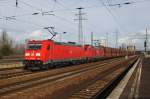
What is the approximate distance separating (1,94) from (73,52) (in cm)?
3130

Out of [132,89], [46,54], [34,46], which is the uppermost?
[34,46]

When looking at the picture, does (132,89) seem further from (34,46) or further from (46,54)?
(34,46)

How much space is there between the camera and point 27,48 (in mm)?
33688

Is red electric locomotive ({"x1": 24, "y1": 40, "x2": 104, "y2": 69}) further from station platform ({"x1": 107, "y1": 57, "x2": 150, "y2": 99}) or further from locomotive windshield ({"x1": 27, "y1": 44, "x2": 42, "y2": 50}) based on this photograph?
station platform ({"x1": 107, "y1": 57, "x2": 150, "y2": 99})

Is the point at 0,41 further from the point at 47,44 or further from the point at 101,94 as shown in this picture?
the point at 101,94

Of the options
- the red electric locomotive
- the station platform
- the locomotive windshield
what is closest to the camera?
the station platform

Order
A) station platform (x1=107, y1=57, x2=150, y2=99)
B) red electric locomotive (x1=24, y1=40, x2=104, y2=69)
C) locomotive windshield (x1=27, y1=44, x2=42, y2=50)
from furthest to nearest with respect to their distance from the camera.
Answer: locomotive windshield (x1=27, y1=44, x2=42, y2=50) < red electric locomotive (x1=24, y1=40, x2=104, y2=69) < station platform (x1=107, y1=57, x2=150, y2=99)

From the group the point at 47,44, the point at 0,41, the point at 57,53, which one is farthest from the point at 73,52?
the point at 0,41

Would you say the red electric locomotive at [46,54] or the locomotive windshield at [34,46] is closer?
the red electric locomotive at [46,54]

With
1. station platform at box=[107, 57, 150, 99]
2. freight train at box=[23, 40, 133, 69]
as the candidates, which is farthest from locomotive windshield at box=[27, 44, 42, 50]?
station platform at box=[107, 57, 150, 99]

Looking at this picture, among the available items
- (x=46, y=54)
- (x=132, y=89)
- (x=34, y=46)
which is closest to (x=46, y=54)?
(x=46, y=54)

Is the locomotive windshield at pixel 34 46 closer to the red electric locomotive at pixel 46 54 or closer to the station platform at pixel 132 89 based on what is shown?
the red electric locomotive at pixel 46 54

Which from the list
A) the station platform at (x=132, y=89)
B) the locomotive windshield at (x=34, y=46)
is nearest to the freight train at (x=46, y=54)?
the locomotive windshield at (x=34, y=46)

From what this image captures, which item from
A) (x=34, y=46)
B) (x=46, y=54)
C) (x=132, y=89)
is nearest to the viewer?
(x=132, y=89)
